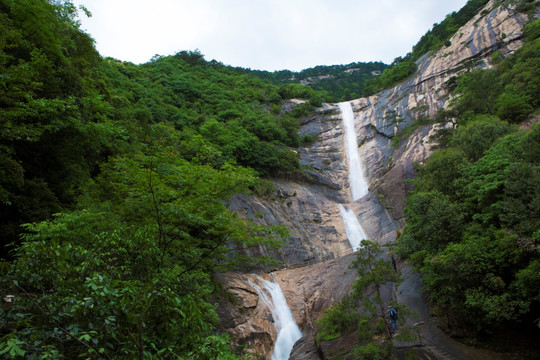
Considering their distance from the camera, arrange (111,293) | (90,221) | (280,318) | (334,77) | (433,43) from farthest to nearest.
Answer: (334,77), (433,43), (280,318), (90,221), (111,293)

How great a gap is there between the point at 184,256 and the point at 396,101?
46.1 m

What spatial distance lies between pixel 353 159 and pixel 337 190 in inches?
287

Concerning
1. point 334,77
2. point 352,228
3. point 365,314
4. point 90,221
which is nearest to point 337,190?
point 352,228

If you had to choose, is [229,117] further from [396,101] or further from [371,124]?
[396,101]

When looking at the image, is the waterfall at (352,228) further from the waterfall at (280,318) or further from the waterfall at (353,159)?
the waterfall at (280,318)

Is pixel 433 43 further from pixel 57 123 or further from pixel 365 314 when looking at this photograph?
pixel 57 123

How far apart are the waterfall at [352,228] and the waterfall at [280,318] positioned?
10266mm

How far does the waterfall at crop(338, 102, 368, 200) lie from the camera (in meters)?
37.4

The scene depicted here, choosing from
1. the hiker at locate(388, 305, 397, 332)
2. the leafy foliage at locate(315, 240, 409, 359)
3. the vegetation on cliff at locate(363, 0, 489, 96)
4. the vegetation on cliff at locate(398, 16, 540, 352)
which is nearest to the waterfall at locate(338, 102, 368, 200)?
the vegetation on cliff at locate(363, 0, 489, 96)

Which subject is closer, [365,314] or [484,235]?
[484,235]

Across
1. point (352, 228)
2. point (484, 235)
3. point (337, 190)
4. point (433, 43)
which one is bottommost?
point (352, 228)

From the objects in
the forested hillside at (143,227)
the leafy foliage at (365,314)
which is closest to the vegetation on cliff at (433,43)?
the forested hillside at (143,227)

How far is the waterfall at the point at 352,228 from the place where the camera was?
28078 mm

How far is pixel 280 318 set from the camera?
18469mm
